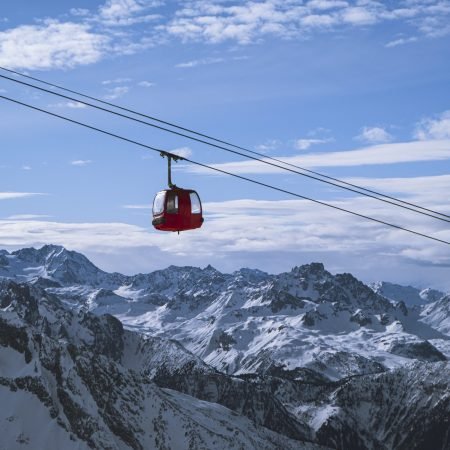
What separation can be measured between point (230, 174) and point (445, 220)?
34.5 ft

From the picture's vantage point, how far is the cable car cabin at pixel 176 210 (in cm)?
4744

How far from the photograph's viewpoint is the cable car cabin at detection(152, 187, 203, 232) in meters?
47.4

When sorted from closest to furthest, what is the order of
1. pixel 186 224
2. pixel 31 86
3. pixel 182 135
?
pixel 31 86
pixel 182 135
pixel 186 224

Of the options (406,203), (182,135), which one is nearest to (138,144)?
(182,135)

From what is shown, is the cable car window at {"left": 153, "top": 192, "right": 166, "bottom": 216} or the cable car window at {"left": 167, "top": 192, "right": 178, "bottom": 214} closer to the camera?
the cable car window at {"left": 167, "top": 192, "right": 178, "bottom": 214}

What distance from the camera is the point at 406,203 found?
3878 cm

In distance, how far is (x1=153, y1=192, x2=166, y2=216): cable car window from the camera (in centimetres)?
4781

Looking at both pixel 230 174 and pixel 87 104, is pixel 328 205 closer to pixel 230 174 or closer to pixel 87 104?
pixel 230 174

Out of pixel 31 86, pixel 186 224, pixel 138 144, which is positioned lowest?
pixel 186 224

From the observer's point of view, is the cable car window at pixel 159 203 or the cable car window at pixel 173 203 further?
the cable car window at pixel 159 203

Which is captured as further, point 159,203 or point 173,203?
point 159,203

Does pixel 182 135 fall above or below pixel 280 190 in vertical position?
above

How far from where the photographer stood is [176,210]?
1865 inches

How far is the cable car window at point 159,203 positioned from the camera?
47812 mm
